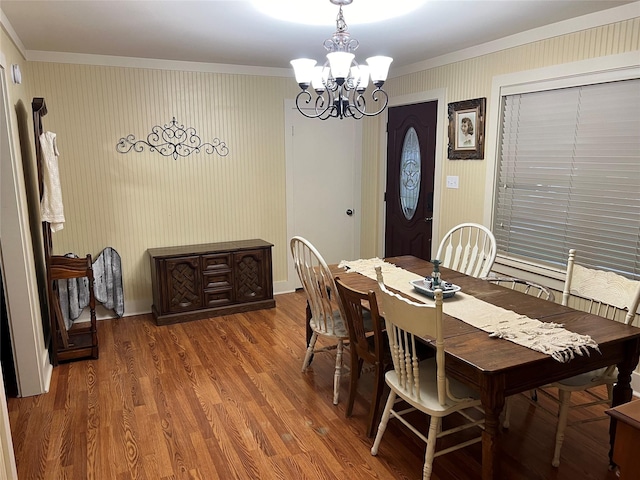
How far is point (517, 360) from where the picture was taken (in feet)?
5.98

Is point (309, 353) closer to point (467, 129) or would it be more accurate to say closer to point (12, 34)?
point (467, 129)

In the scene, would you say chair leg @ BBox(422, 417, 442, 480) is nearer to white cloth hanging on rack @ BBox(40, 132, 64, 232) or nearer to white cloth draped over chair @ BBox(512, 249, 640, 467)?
white cloth draped over chair @ BBox(512, 249, 640, 467)

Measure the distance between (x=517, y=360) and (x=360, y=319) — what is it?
87cm

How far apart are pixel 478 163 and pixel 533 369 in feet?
7.58

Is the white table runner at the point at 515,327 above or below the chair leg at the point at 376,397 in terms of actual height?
above

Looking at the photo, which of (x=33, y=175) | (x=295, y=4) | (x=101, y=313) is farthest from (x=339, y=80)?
(x=101, y=313)

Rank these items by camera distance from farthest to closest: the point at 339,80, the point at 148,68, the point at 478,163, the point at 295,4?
1. the point at 148,68
2. the point at 478,163
3. the point at 295,4
4. the point at 339,80

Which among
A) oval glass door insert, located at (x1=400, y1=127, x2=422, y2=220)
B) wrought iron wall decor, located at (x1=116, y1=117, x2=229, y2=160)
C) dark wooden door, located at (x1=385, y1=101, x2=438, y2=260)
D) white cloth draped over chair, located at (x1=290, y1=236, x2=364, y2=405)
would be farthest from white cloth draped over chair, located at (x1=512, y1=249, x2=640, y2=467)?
wrought iron wall decor, located at (x1=116, y1=117, x2=229, y2=160)

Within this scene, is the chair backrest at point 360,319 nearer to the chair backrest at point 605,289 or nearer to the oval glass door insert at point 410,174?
the chair backrest at point 605,289

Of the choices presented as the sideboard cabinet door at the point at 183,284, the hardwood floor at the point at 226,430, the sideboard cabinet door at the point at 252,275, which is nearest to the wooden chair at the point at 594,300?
the hardwood floor at the point at 226,430

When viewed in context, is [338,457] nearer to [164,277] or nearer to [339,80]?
[339,80]

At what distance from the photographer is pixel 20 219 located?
2.77 m

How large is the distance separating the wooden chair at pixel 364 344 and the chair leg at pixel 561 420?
2.77 feet

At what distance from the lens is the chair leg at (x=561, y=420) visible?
7.26 feet
